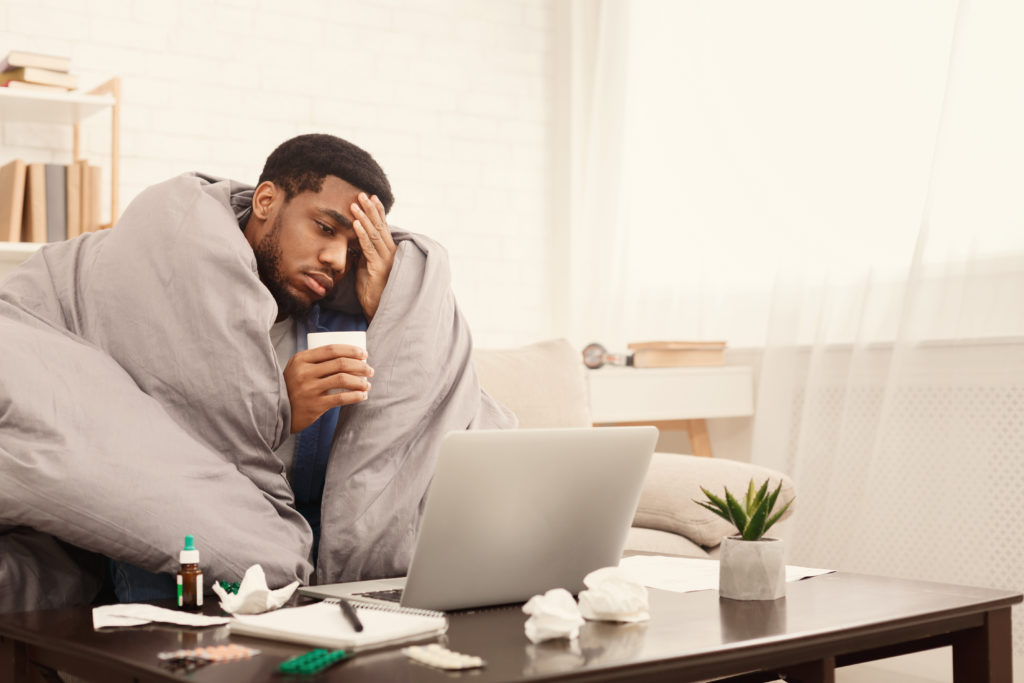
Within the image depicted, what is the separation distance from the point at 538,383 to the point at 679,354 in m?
0.90

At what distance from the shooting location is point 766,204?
10.7ft

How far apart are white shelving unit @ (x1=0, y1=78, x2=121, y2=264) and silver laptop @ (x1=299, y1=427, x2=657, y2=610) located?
2178mm

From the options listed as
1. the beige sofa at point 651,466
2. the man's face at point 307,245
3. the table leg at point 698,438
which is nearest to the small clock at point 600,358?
the table leg at point 698,438

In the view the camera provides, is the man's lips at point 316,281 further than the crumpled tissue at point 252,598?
Yes

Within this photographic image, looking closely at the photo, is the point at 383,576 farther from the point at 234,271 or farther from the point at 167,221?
the point at 167,221

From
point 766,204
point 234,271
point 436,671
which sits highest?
point 766,204

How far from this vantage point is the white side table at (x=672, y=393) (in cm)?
321

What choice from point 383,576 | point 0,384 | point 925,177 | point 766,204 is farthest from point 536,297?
point 0,384

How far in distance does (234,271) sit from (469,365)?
42 cm

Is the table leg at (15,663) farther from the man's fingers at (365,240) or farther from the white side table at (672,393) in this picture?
the white side table at (672,393)

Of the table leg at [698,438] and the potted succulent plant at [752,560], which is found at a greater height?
the potted succulent plant at [752,560]

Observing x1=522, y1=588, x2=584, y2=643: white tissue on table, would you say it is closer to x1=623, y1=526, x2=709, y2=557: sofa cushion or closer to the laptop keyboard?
the laptop keyboard

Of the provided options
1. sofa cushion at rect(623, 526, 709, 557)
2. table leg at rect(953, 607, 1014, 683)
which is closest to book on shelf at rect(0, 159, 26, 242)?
sofa cushion at rect(623, 526, 709, 557)

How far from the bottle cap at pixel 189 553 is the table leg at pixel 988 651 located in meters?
0.87
